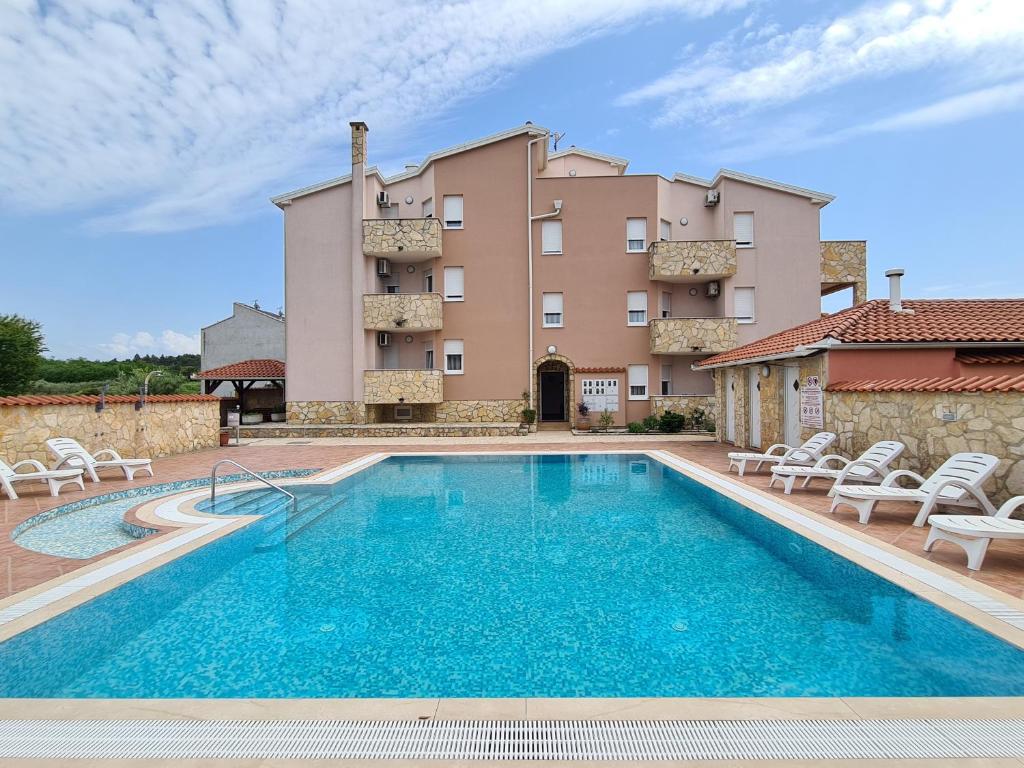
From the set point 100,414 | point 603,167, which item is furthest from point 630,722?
point 603,167

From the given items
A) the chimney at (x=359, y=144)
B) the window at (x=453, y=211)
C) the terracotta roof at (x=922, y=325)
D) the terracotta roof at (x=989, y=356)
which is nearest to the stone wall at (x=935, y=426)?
the terracotta roof at (x=922, y=325)

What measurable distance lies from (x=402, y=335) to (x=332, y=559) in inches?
749

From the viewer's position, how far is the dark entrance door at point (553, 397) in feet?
84.5

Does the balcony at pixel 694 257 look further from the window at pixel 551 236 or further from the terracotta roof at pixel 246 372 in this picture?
the terracotta roof at pixel 246 372

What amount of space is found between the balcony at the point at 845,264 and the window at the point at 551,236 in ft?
38.6

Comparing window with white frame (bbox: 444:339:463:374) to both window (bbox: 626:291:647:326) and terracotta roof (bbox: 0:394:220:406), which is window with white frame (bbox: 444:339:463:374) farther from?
terracotta roof (bbox: 0:394:220:406)

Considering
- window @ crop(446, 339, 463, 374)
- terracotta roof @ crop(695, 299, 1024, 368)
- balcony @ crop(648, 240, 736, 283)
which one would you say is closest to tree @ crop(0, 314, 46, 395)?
window @ crop(446, 339, 463, 374)

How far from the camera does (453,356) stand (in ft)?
80.9

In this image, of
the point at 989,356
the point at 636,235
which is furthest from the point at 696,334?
the point at 989,356

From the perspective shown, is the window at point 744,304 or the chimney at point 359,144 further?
the window at point 744,304

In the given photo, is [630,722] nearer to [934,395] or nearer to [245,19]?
[934,395]

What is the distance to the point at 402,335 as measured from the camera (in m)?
25.2

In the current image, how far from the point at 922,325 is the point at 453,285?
17.5 metres

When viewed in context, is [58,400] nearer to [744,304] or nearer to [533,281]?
[533,281]
